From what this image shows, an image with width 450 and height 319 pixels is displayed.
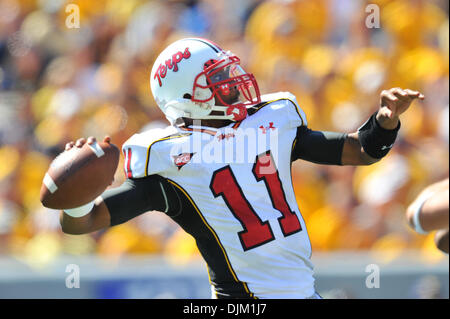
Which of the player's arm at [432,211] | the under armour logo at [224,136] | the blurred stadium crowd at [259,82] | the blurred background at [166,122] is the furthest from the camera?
the blurred stadium crowd at [259,82]

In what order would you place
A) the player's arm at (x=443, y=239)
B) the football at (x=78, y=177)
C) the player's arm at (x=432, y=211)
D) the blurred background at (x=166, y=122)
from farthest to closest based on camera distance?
1. the blurred background at (x=166, y=122)
2. the player's arm at (x=443, y=239)
3. the football at (x=78, y=177)
4. the player's arm at (x=432, y=211)

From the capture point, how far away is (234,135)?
8.86ft

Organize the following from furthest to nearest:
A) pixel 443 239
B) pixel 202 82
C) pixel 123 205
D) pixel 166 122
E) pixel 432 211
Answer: pixel 166 122, pixel 443 239, pixel 202 82, pixel 123 205, pixel 432 211

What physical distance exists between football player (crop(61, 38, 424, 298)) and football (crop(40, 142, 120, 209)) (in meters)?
0.05

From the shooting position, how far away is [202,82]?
2.74m

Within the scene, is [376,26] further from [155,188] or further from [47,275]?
[155,188]

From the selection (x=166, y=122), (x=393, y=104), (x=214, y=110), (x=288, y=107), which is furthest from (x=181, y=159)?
(x=166, y=122)

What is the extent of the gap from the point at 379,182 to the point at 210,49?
2.66 meters

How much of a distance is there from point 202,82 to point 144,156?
37 cm

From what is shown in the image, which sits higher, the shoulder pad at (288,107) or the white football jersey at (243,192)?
the shoulder pad at (288,107)

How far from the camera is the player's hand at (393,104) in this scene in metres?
2.51

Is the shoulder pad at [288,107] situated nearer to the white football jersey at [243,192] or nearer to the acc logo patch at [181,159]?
the white football jersey at [243,192]

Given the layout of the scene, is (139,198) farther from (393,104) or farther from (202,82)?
(393,104)

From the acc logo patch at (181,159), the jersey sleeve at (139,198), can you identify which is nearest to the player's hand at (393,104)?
the acc logo patch at (181,159)
